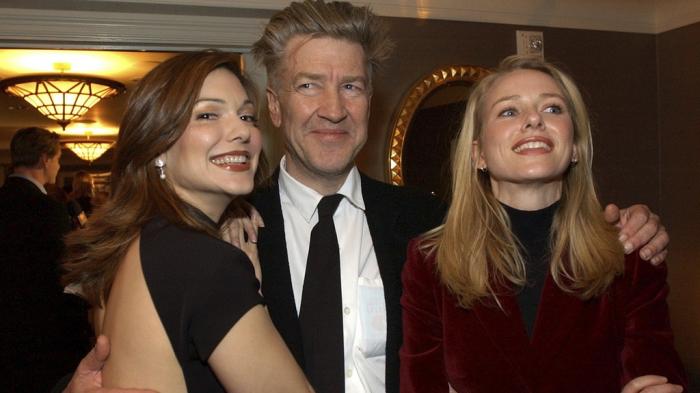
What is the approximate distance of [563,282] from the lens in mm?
1646

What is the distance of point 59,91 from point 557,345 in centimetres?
492

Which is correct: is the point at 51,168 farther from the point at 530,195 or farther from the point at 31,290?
the point at 530,195

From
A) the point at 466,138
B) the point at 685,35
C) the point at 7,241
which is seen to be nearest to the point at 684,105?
the point at 685,35

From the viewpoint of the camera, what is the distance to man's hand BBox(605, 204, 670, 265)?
1.65m

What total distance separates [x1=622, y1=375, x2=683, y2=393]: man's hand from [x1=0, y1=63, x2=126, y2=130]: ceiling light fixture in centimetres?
505

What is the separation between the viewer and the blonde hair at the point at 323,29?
1.94 metres

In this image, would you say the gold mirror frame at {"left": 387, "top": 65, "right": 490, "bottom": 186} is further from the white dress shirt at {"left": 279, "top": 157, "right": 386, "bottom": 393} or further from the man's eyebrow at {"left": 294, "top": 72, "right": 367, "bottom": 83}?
the man's eyebrow at {"left": 294, "top": 72, "right": 367, "bottom": 83}

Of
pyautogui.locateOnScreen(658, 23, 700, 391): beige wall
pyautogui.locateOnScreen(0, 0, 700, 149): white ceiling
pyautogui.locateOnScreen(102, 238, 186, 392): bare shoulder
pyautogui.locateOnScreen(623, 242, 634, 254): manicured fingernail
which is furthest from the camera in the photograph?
pyautogui.locateOnScreen(658, 23, 700, 391): beige wall

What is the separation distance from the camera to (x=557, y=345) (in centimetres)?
158

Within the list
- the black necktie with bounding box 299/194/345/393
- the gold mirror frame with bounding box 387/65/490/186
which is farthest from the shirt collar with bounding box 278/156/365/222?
the gold mirror frame with bounding box 387/65/490/186

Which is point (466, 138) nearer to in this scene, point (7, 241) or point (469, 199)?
point (469, 199)

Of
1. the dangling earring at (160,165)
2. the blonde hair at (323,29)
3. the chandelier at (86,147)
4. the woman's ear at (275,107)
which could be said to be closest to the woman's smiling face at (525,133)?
the blonde hair at (323,29)

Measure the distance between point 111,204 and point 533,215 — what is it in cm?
102

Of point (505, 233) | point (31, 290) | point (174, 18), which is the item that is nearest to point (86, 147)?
point (31, 290)
